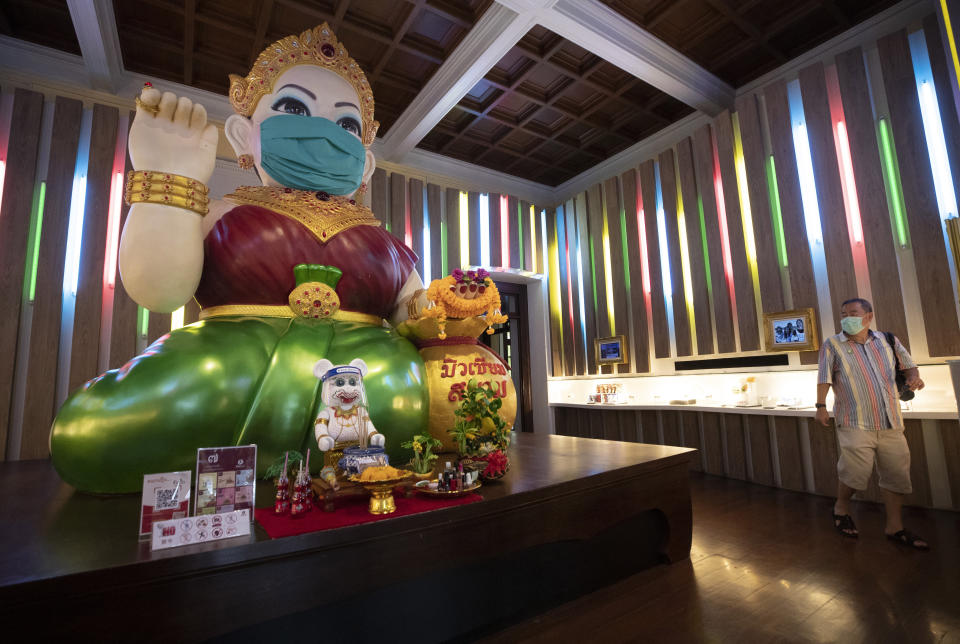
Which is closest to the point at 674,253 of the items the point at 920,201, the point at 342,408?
the point at 920,201

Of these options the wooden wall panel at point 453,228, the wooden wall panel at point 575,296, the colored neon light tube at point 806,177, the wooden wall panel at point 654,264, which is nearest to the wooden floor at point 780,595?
the colored neon light tube at point 806,177

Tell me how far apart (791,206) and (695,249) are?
91 centimetres

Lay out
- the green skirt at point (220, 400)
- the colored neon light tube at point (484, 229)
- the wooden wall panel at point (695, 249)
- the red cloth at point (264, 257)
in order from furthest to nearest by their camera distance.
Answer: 1. the colored neon light tube at point (484, 229)
2. the wooden wall panel at point (695, 249)
3. the red cloth at point (264, 257)
4. the green skirt at point (220, 400)

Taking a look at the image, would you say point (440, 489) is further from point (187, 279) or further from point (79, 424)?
point (187, 279)

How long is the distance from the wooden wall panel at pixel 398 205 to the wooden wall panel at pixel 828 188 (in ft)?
12.8

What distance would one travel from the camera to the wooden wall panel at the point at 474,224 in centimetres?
577

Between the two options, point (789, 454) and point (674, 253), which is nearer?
point (789, 454)

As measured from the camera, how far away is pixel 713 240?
442 centimetres

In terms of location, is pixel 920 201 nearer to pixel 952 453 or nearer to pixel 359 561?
pixel 952 453

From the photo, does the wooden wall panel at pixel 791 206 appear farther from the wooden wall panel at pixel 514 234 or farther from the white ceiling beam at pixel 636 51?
the wooden wall panel at pixel 514 234

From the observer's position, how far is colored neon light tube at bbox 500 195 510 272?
603 centimetres

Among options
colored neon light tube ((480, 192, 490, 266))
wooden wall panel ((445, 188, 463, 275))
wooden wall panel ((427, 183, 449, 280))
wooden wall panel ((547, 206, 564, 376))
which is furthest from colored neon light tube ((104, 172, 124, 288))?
wooden wall panel ((547, 206, 564, 376))

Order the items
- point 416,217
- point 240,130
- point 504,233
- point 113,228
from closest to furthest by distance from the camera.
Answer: point 240,130, point 113,228, point 416,217, point 504,233

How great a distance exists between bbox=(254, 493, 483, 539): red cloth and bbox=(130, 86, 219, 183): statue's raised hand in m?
1.22
